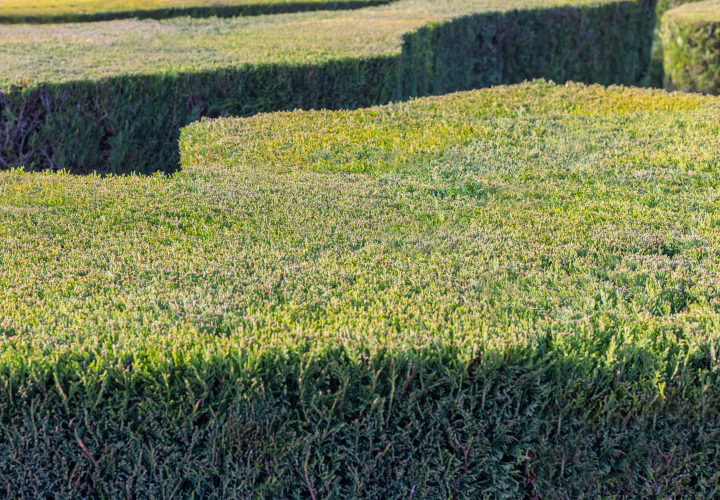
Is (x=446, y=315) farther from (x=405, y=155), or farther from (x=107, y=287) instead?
(x=405, y=155)

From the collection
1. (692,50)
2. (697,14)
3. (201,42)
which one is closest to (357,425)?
(201,42)

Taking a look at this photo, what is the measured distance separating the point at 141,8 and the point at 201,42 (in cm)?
598

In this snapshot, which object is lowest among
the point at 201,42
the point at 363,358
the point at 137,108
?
the point at 363,358

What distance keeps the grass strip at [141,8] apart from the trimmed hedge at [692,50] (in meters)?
7.14

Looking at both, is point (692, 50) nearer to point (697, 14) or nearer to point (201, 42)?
point (697, 14)

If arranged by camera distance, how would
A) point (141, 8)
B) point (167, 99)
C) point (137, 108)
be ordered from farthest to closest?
1. point (141, 8)
2. point (167, 99)
3. point (137, 108)

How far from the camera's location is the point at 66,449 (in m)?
3.23

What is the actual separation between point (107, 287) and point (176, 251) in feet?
1.97

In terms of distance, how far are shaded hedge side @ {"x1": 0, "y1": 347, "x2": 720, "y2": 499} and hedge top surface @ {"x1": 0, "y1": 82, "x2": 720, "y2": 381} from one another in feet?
0.29

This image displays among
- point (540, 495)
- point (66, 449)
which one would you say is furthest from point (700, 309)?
point (66, 449)

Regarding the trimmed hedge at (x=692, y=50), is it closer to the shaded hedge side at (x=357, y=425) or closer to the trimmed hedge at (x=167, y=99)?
the trimmed hedge at (x=167, y=99)

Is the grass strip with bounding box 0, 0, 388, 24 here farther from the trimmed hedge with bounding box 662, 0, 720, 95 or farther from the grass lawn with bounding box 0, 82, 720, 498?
the grass lawn with bounding box 0, 82, 720, 498

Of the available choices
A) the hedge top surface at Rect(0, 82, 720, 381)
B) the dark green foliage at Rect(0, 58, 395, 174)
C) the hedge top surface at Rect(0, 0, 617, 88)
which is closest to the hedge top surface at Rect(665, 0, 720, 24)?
the hedge top surface at Rect(0, 0, 617, 88)

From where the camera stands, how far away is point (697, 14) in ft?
50.3
